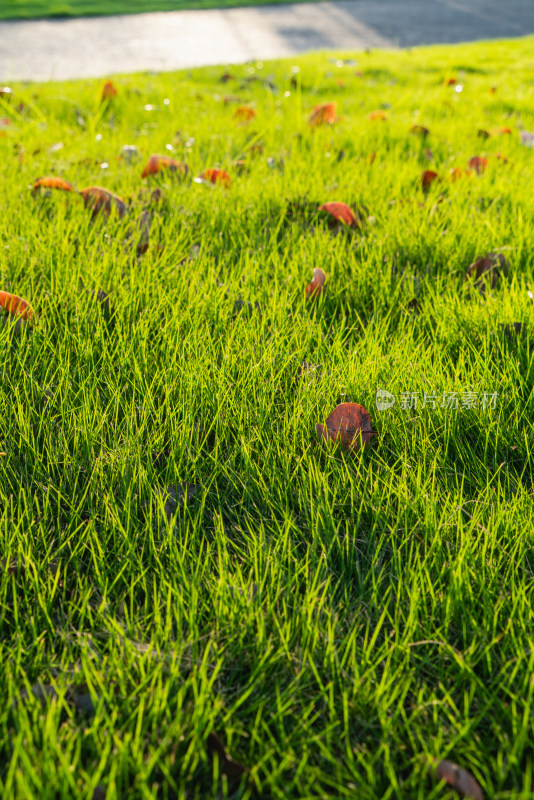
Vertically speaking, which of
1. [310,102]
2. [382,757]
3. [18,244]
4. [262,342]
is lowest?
[382,757]

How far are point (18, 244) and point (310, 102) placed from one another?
3.36 m

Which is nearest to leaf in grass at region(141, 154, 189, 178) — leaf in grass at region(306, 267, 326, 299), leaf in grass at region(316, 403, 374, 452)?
leaf in grass at region(306, 267, 326, 299)

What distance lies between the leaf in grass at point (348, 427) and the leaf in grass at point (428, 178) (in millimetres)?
1858

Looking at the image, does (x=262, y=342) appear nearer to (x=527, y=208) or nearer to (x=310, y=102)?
(x=527, y=208)

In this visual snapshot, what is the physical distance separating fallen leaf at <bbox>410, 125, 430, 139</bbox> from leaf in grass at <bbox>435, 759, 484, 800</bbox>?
357 centimetres

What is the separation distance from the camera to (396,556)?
3.92 ft

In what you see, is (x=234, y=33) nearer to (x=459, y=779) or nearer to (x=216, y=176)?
(x=216, y=176)

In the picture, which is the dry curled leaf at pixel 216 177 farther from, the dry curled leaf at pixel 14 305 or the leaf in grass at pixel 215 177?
the dry curled leaf at pixel 14 305

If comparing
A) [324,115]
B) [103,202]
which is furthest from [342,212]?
[324,115]

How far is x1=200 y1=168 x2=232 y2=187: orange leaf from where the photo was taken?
9.20 ft

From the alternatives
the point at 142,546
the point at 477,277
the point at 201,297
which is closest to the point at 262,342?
the point at 201,297

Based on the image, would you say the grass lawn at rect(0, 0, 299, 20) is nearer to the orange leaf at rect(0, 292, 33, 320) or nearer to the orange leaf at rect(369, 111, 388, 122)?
the orange leaf at rect(369, 111, 388, 122)

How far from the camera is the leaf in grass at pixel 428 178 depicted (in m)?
2.91

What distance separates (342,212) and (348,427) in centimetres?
132
